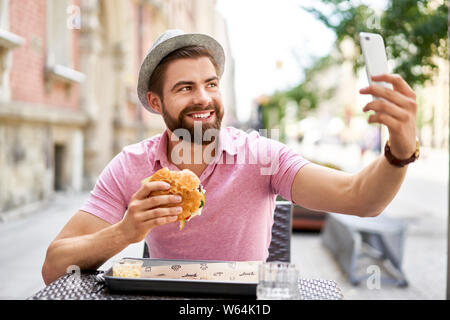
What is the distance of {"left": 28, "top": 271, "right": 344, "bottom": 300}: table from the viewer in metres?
1.34

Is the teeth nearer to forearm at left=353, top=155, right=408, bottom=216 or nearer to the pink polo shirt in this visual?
the pink polo shirt

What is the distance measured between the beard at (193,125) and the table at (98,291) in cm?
76

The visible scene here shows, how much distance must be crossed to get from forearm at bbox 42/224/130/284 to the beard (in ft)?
2.09

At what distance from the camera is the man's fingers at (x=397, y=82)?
3.83ft

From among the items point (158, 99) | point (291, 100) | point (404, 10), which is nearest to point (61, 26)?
point (404, 10)

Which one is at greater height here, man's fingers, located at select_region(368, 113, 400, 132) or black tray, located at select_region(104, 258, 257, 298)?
man's fingers, located at select_region(368, 113, 400, 132)

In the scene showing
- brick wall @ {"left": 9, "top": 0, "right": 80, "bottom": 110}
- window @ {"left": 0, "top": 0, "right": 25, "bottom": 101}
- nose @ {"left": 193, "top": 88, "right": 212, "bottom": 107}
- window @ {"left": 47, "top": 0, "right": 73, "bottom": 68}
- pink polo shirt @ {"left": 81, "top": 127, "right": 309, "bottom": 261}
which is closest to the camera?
pink polo shirt @ {"left": 81, "top": 127, "right": 309, "bottom": 261}

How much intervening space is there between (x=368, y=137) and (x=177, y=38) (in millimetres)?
20419

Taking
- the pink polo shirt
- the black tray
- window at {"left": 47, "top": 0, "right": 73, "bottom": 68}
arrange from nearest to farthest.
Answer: the black tray < the pink polo shirt < window at {"left": 47, "top": 0, "right": 73, "bottom": 68}

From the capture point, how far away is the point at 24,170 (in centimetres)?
715

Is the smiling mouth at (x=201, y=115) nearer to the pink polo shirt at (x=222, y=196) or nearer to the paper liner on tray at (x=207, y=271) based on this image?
the pink polo shirt at (x=222, y=196)

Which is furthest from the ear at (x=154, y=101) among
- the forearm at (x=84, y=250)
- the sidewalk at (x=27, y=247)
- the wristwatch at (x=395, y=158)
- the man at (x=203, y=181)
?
the wristwatch at (x=395, y=158)

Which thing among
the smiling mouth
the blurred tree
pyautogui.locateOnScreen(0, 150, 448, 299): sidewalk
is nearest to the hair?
the smiling mouth
